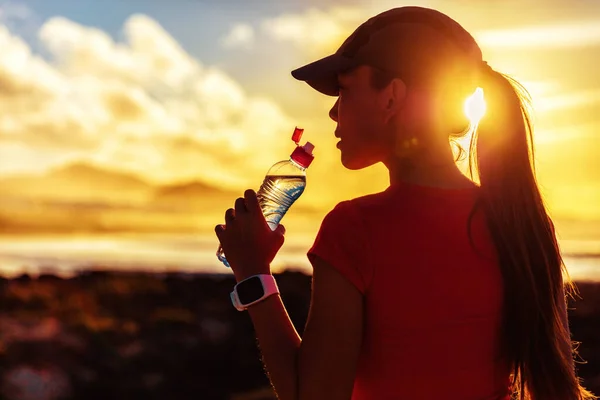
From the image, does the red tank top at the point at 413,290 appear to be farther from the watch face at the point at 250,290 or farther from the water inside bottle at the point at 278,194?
the water inside bottle at the point at 278,194

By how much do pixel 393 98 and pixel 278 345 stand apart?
0.77 metres

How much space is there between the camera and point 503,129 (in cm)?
292

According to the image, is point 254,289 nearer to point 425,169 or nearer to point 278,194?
point 425,169

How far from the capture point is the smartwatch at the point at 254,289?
2.74m

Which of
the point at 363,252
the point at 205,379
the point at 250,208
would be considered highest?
the point at 250,208

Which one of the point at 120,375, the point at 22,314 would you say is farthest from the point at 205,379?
the point at 22,314

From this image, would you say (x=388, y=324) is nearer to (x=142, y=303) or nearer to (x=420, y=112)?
(x=420, y=112)

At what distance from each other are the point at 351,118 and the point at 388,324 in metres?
0.61

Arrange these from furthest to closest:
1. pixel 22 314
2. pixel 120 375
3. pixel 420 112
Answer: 1. pixel 22 314
2. pixel 120 375
3. pixel 420 112

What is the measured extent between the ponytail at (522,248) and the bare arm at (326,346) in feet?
1.72

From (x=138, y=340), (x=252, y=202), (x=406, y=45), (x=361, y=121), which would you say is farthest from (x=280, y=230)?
(x=138, y=340)

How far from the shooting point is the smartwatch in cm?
274

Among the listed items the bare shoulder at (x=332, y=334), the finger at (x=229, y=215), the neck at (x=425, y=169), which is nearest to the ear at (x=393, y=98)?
the neck at (x=425, y=169)

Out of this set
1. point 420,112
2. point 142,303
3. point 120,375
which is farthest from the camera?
point 142,303
